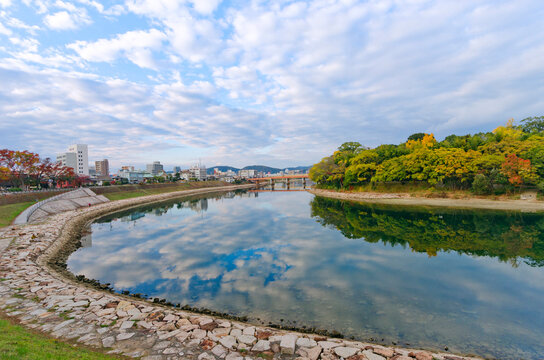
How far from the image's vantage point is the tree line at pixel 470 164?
3553 centimetres

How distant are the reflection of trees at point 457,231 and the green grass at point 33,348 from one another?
19542 mm

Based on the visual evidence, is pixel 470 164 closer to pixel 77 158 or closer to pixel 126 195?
pixel 126 195

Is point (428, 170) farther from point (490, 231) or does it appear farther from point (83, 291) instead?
point (83, 291)

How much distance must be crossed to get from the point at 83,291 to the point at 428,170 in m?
50.3

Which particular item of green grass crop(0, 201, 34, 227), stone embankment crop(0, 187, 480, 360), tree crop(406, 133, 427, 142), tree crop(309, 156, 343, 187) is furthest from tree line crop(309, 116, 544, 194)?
green grass crop(0, 201, 34, 227)

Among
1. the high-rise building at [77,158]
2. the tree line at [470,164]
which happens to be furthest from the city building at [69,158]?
the tree line at [470,164]

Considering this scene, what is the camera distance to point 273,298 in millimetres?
10609

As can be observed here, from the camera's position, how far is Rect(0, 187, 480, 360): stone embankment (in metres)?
6.16

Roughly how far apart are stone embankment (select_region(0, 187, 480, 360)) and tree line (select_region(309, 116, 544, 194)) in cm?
4337

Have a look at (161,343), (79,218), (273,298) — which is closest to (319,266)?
(273,298)

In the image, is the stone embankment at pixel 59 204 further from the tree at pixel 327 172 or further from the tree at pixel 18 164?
the tree at pixel 327 172

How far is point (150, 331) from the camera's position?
7.10m

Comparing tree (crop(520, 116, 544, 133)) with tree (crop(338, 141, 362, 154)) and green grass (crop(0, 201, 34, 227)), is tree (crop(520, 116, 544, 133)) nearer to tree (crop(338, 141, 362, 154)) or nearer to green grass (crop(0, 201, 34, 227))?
tree (crop(338, 141, 362, 154))

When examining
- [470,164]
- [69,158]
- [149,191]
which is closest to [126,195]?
[149,191]
